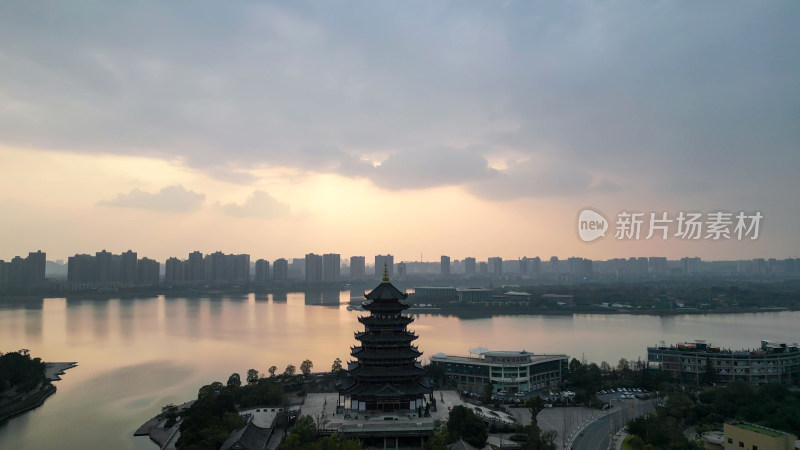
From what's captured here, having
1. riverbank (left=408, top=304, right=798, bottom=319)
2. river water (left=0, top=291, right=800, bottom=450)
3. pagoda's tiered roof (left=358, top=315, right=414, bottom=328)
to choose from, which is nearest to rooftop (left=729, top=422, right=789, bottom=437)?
pagoda's tiered roof (left=358, top=315, right=414, bottom=328)

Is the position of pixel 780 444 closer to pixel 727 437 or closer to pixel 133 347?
pixel 727 437

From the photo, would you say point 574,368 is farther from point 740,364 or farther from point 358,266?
point 358,266

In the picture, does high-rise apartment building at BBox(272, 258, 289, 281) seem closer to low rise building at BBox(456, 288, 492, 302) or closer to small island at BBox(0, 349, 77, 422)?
low rise building at BBox(456, 288, 492, 302)

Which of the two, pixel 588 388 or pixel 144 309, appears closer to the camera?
pixel 588 388

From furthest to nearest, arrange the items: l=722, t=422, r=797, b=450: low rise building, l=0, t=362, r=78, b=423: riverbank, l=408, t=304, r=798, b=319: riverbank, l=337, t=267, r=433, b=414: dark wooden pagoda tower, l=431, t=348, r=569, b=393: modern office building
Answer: l=408, t=304, r=798, b=319: riverbank
l=431, t=348, r=569, b=393: modern office building
l=0, t=362, r=78, b=423: riverbank
l=337, t=267, r=433, b=414: dark wooden pagoda tower
l=722, t=422, r=797, b=450: low rise building

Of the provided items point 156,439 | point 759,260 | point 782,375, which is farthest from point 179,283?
point 759,260

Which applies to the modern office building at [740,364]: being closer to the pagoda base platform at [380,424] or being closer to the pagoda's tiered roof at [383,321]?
the pagoda base platform at [380,424]

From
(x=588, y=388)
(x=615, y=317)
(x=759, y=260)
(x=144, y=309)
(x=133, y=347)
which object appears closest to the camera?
(x=588, y=388)
